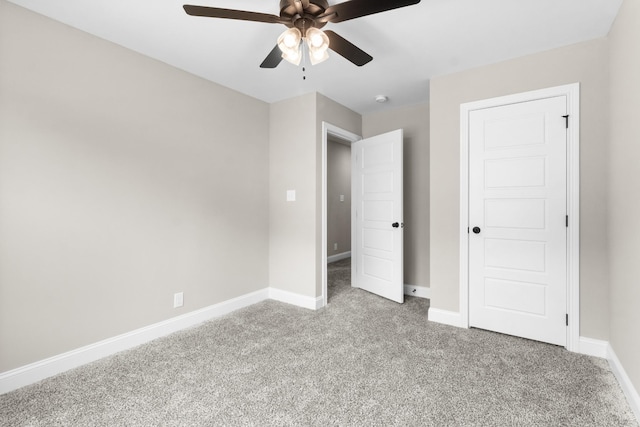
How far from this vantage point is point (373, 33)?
7.27ft

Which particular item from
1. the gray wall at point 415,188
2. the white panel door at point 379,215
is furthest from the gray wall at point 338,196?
→ the gray wall at point 415,188

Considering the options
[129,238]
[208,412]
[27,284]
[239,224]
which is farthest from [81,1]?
[208,412]

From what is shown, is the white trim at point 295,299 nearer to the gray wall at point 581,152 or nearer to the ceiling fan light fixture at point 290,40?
the gray wall at point 581,152

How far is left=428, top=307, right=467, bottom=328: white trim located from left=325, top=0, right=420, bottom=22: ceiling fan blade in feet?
8.47

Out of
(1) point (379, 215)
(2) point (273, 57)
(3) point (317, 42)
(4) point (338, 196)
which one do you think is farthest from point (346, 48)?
(4) point (338, 196)

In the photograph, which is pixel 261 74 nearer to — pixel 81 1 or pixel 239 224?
pixel 81 1

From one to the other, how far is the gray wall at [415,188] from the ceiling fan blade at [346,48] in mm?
2054

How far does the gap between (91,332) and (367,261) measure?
2907mm

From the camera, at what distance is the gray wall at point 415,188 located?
12.4 feet

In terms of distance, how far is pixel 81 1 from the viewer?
1888 mm

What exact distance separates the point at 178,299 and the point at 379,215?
2.40m

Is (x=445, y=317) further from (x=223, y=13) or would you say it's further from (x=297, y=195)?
(x=223, y=13)

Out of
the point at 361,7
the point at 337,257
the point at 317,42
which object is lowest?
the point at 337,257

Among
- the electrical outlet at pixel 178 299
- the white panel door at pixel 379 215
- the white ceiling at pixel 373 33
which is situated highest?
the white ceiling at pixel 373 33
